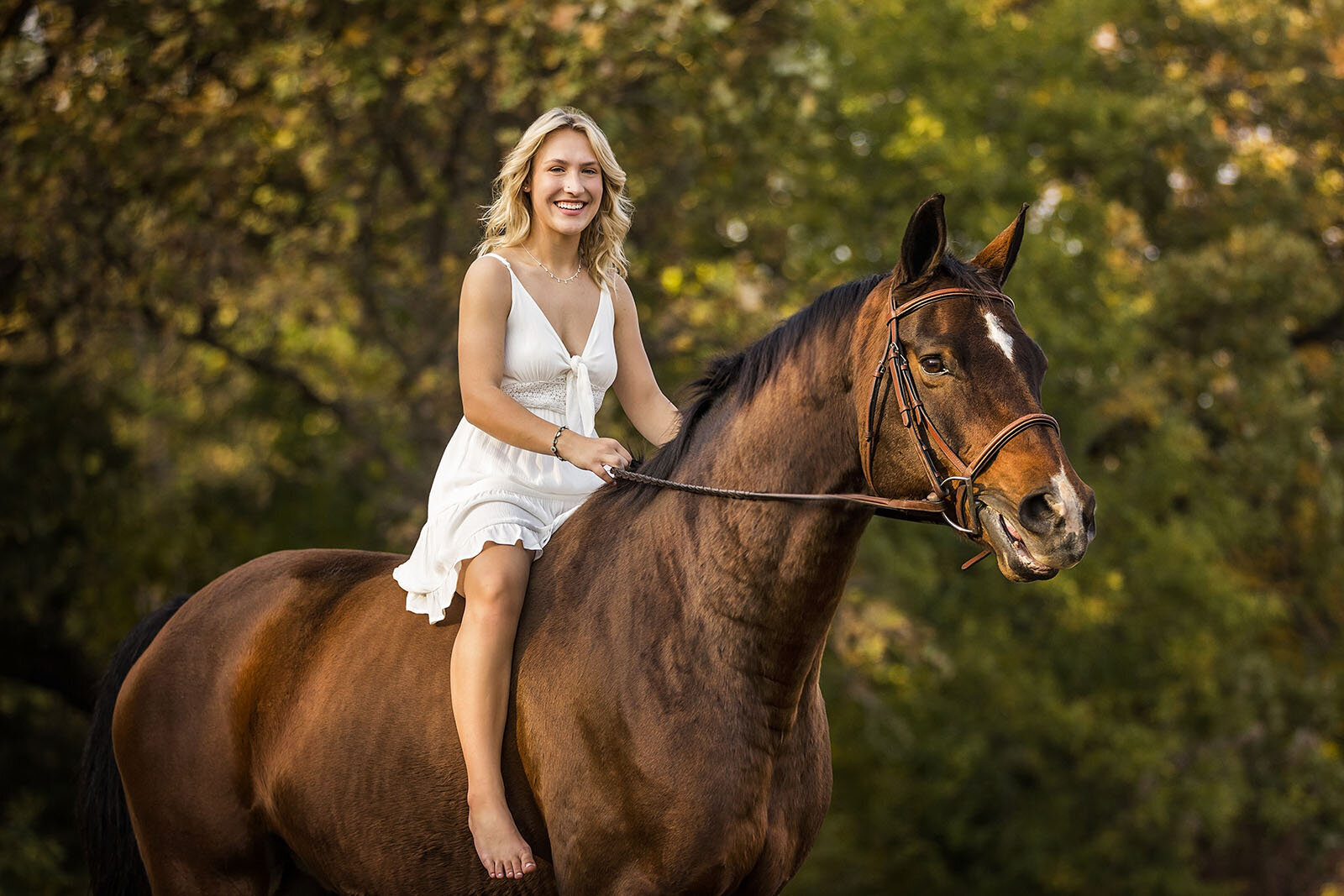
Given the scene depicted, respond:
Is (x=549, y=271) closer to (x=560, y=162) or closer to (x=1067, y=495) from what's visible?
(x=560, y=162)

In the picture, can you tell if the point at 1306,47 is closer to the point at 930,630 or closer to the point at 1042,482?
the point at 930,630

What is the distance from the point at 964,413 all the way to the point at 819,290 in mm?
9206

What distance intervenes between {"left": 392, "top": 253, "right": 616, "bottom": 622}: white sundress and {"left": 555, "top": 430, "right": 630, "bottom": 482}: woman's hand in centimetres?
25

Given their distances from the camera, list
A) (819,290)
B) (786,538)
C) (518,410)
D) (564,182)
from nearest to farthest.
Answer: (786,538)
(518,410)
(564,182)
(819,290)

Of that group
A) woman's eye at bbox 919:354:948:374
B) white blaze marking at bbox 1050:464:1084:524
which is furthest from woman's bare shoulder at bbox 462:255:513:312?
white blaze marking at bbox 1050:464:1084:524

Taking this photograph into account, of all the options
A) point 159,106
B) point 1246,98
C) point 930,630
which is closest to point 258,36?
point 159,106

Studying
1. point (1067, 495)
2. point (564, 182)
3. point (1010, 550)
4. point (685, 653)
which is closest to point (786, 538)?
point (685, 653)

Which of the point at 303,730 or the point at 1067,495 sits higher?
the point at 1067,495

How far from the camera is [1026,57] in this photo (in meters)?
16.9

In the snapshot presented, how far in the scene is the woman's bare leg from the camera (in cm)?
332

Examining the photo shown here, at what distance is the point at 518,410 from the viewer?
344 cm

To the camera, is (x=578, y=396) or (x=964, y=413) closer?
(x=964, y=413)

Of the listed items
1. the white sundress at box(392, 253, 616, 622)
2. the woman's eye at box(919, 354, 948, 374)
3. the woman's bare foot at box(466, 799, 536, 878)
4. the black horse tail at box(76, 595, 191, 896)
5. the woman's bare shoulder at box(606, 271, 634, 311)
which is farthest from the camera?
the black horse tail at box(76, 595, 191, 896)

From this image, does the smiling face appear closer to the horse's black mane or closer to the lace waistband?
the lace waistband
